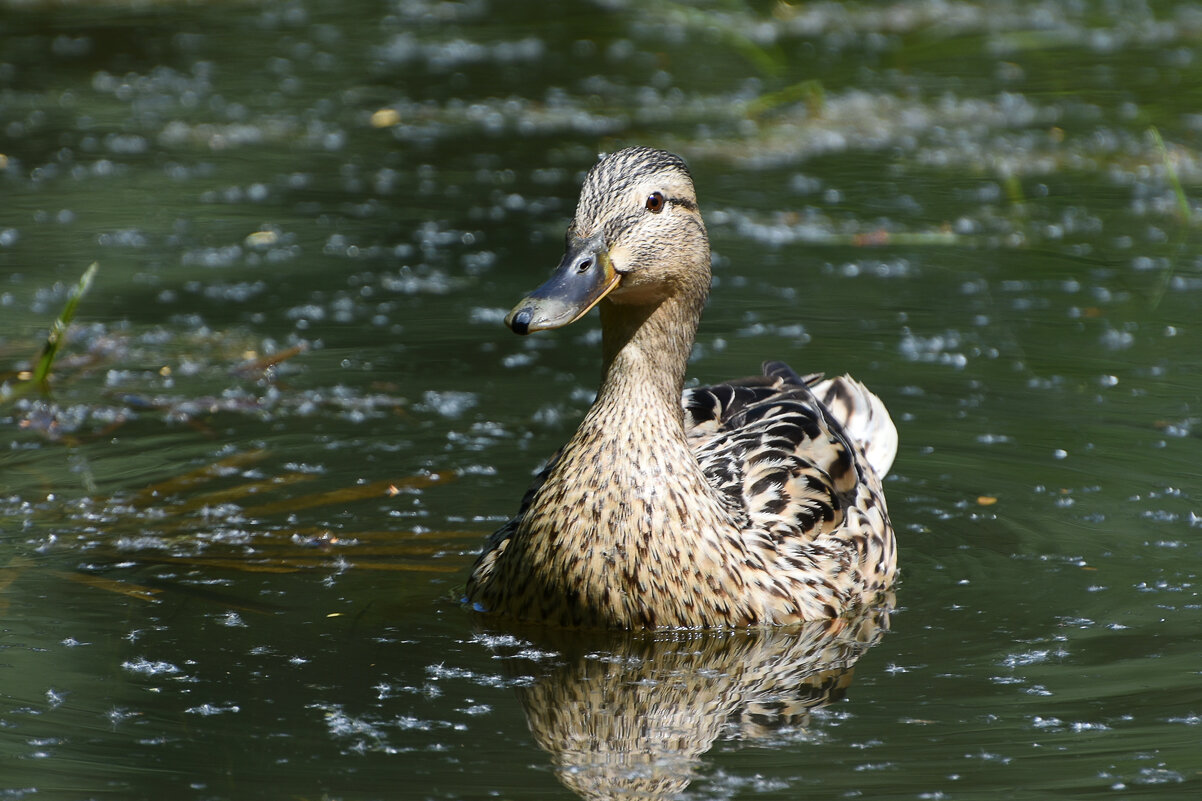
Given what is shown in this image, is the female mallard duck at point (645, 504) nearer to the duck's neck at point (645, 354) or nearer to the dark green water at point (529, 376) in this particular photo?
the duck's neck at point (645, 354)

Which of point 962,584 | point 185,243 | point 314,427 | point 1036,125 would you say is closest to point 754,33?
point 1036,125

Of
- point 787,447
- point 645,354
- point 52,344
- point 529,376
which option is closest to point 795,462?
point 787,447

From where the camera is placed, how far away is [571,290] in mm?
5156

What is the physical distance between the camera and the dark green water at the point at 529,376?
4.64 metres

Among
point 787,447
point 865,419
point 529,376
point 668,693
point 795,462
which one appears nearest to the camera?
point 668,693

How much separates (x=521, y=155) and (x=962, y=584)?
6595 mm

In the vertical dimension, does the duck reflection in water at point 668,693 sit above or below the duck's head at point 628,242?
below

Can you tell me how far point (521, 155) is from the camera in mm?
11883

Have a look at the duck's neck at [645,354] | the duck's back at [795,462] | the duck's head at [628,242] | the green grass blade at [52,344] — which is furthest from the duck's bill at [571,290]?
the green grass blade at [52,344]

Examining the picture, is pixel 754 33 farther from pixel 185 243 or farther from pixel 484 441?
pixel 484 441

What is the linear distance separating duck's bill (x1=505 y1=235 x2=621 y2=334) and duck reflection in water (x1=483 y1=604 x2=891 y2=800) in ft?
3.32

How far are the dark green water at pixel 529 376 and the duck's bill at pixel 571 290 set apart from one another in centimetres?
102

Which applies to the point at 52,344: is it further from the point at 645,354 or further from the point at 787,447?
the point at 787,447

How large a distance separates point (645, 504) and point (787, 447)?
100 cm
